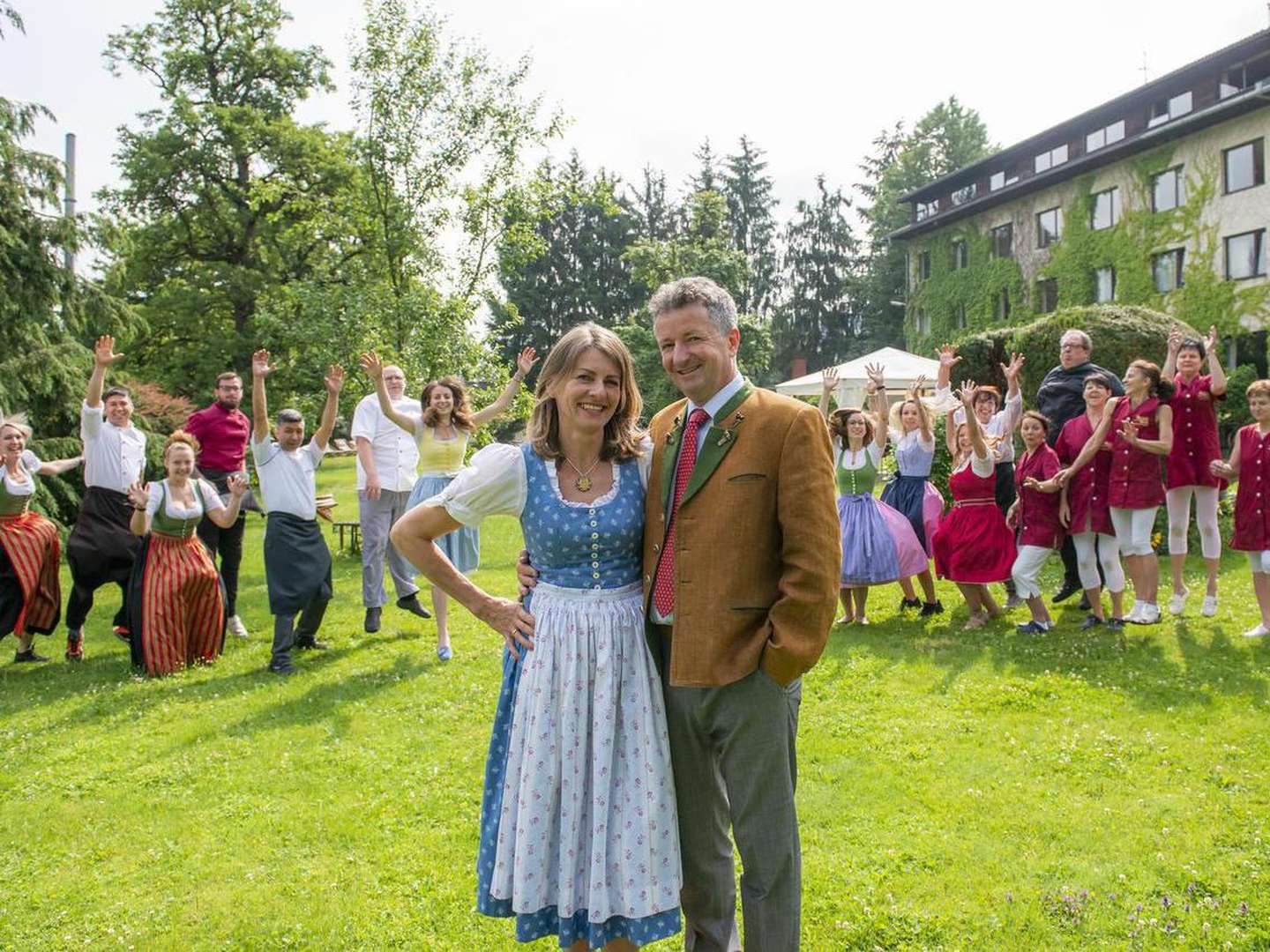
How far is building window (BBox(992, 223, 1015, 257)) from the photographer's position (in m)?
33.2

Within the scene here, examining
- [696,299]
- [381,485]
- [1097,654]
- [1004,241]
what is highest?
[1004,241]

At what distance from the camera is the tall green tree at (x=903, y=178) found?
51.6 meters

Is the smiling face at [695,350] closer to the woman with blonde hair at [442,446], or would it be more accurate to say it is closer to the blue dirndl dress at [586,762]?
the blue dirndl dress at [586,762]

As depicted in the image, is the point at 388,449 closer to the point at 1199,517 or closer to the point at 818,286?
the point at 1199,517

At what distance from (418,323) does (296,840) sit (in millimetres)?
10314

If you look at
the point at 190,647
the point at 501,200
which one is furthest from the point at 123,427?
the point at 501,200

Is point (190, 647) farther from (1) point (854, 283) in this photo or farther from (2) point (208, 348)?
(1) point (854, 283)

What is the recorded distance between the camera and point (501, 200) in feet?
48.2

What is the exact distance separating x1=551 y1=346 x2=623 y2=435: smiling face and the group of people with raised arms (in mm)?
4954

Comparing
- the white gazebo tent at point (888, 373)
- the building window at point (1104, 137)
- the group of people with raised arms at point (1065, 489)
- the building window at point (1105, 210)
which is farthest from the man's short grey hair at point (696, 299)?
the building window at point (1104, 137)

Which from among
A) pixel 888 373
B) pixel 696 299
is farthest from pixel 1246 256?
pixel 696 299

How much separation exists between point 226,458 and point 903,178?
162 feet

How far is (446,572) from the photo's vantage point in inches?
126

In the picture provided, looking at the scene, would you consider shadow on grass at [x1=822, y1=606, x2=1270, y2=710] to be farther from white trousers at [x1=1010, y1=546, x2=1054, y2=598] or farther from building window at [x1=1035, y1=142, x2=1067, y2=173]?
building window at [x1=1035, y1=142, x2=1067, y2=173]
